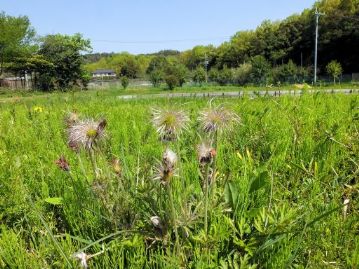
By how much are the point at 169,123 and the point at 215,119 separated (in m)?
0.14

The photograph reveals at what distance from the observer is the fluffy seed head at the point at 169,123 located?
1.11 meters

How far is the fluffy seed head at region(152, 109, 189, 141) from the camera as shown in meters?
1.11

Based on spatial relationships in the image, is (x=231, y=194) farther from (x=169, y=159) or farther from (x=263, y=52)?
(x=263, y=52)

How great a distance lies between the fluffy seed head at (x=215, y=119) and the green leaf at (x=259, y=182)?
0.28m

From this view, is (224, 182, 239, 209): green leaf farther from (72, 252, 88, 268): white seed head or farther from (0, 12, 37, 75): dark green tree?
(0, 12, 37, 75): dark green tree

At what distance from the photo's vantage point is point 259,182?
1327mm

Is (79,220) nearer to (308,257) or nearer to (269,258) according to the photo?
(269,258)

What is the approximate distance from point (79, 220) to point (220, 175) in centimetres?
65

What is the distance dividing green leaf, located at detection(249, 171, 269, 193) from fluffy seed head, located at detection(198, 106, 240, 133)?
28cm

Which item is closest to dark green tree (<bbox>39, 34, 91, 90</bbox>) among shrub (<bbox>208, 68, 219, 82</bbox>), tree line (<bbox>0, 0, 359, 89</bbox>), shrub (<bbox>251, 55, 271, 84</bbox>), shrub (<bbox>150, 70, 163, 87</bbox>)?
tree line (<bbox>0, 0, 359, 89</bbox>)

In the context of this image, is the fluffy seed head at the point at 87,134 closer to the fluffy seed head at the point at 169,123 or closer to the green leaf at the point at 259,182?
the fluffy seed head at the point at 169,123

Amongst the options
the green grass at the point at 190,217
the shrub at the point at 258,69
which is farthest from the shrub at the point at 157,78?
the green grass at the point at 190,217

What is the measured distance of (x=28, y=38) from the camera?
2410 inches

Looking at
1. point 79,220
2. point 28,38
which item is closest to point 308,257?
point 79,220
